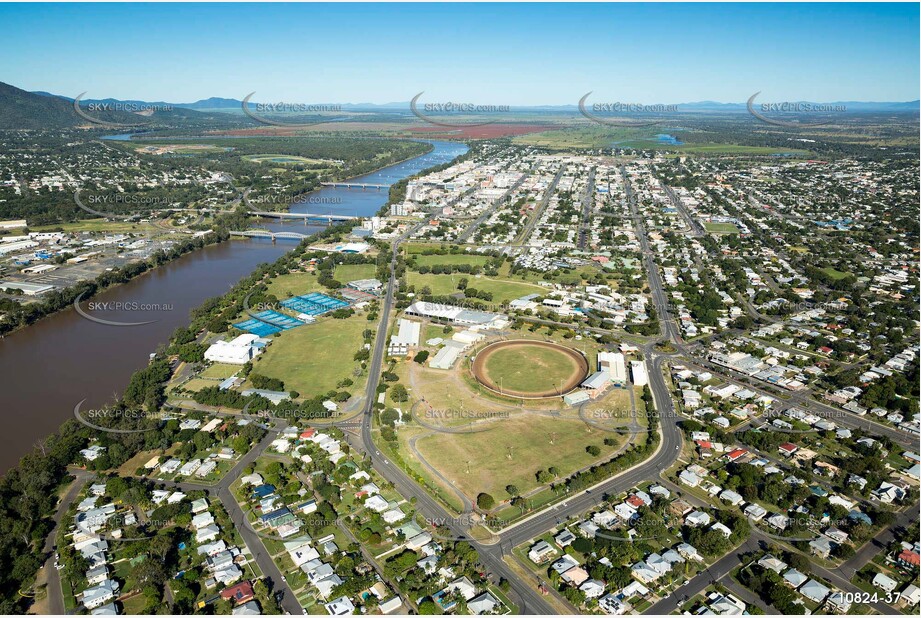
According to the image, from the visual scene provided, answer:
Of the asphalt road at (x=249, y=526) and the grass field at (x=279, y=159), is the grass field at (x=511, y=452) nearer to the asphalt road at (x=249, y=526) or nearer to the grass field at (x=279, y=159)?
the asphalt road at (x=249, y=526)

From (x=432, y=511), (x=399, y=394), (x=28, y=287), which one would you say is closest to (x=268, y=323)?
(x=399, y=394)

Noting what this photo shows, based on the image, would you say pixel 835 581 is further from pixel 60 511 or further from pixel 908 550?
pixel 60 511

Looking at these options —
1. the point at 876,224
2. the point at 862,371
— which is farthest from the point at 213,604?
the point at 876,224

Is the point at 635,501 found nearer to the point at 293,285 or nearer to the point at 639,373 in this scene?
the point at 639,373

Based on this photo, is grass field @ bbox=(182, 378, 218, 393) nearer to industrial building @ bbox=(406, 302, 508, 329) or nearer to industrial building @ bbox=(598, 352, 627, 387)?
industrial building @ bbox=(406, 302, 508, 329)

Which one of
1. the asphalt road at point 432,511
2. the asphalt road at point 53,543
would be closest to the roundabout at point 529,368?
the asphalt road at point 432,511

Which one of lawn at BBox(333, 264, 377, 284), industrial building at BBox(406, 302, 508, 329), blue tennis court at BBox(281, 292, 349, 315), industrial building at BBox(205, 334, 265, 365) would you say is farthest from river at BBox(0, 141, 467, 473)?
industrial building at BBox(406, 302, 508, 329)
